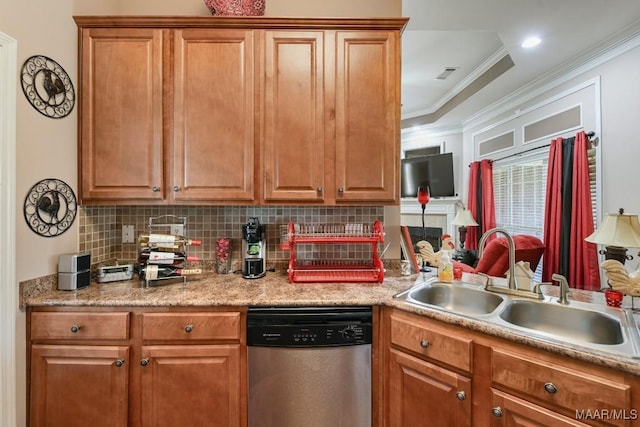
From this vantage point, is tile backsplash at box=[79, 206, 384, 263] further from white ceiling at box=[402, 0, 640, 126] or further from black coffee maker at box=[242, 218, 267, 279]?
white ceiling at box=[402, 0, 640, 126]

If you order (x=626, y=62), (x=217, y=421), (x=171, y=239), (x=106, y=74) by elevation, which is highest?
(x=626, y=62)

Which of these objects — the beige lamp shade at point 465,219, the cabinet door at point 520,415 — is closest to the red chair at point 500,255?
the beige lamp shade at point 465,219

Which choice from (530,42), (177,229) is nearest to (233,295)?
(177,229)

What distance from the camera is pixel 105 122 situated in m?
1.71

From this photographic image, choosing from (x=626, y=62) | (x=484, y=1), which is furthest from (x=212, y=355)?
(x=626, y=62)

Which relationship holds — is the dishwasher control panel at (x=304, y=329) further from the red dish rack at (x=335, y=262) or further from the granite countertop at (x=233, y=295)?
the red dish rack at (x=335, y=262)

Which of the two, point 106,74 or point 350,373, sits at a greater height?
point 106,74

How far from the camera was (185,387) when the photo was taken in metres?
1.39

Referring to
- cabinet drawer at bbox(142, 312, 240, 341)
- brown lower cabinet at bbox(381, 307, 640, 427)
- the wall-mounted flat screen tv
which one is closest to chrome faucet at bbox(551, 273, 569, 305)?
brown lower cabinet at bbox(381, 307, 640, 427)

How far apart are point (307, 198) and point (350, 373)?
3.17 ft

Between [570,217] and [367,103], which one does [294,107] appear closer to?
A: [367,103]

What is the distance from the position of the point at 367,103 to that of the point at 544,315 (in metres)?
1.45

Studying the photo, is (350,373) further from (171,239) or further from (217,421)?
(171,239)

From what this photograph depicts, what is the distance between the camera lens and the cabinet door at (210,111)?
1.71 metres
